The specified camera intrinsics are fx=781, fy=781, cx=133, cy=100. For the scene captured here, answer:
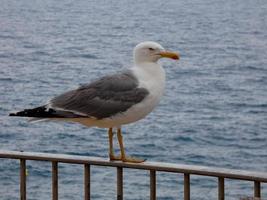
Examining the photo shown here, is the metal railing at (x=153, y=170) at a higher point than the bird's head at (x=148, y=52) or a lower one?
lower

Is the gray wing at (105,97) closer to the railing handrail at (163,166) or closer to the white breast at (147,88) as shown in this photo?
the white breast at (147,88)

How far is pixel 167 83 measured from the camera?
187 ft

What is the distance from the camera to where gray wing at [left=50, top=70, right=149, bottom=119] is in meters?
3.34

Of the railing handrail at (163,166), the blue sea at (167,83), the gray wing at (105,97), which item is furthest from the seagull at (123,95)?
the blue sea at (167,83)

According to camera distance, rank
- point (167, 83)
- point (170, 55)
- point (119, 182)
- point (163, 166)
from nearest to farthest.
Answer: point (163, 166), point (119, 182), point (170, 55), point (167, 83)

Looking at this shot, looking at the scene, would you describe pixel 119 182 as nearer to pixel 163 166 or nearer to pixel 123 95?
pixel 163 166

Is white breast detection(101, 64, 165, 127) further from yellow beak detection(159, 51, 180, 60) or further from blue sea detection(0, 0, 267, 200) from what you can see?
blue sea detection(0, 0, 267, 200)

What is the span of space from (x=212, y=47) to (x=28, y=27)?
23741mm

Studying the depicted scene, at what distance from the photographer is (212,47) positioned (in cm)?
6888

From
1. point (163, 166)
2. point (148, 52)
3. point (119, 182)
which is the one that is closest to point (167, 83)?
point (148, 52)

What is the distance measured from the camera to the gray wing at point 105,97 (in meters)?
3.34

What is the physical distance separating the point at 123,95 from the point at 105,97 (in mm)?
80

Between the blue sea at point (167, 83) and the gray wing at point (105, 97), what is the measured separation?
1848 cm

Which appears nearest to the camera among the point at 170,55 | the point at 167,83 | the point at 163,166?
the point at 163,166
